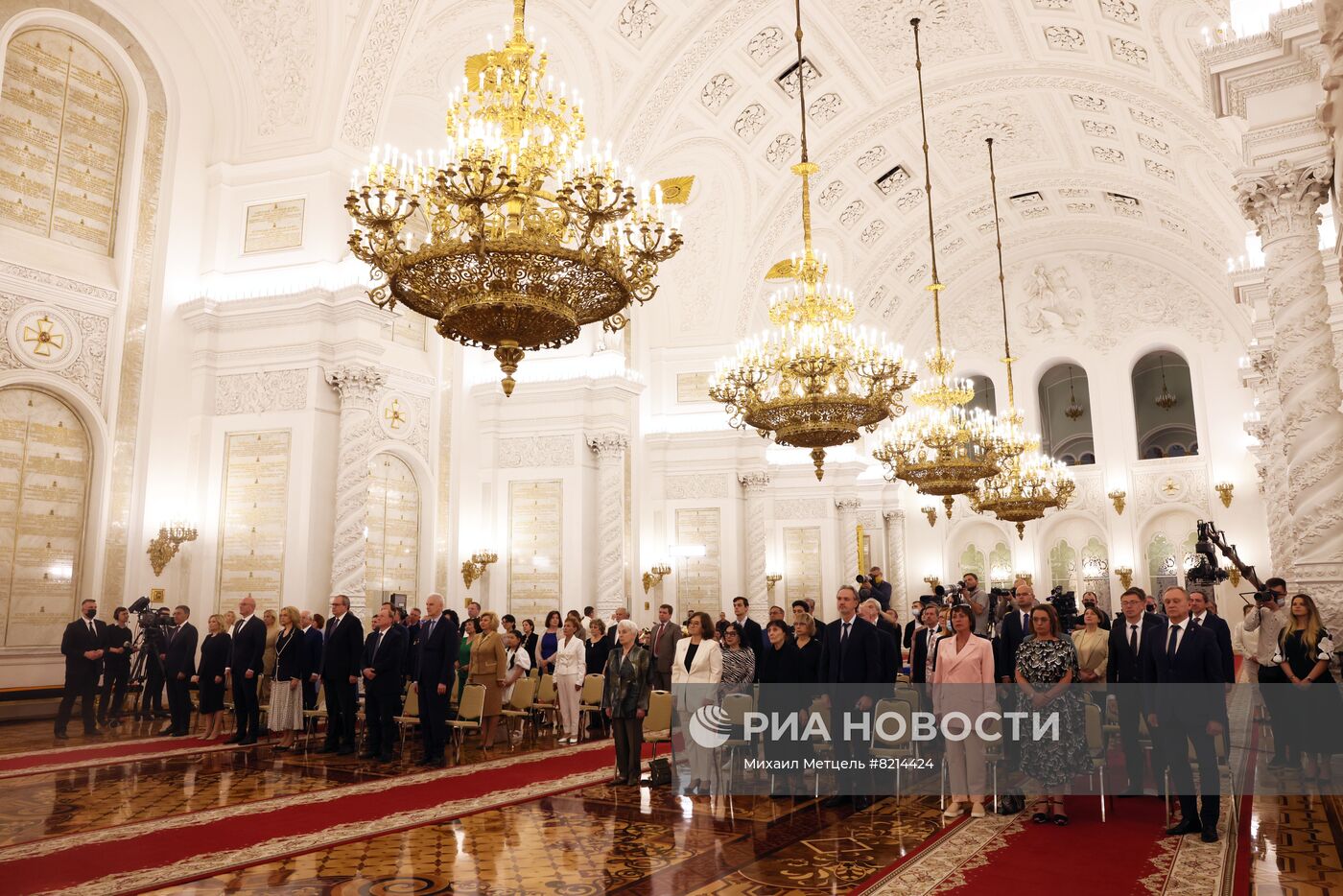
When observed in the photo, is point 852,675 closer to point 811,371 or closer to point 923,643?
point 923,643

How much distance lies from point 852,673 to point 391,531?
8225 millimetres

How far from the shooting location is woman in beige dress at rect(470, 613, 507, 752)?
379 inches

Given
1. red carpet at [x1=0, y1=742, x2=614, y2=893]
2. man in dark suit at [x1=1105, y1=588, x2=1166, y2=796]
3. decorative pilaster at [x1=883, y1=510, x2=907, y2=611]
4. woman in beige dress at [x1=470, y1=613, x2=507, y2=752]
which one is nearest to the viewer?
red carpet at [x1=0, y1=742, x2=614, y2=893]

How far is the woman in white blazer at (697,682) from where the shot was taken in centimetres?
714

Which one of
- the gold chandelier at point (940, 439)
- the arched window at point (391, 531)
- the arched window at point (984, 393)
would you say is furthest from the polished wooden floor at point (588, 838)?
the arched window at point (984, 393)

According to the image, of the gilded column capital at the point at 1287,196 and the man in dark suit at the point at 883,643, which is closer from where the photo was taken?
the man in dark suit at the point at 883,643

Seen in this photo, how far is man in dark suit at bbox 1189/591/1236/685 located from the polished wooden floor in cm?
94

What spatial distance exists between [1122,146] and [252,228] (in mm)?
15581

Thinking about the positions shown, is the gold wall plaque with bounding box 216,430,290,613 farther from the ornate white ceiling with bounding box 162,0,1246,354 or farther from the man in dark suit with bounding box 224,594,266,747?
the ornate white ceiling with bounding box 162,0,1246,354

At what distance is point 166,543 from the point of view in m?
11.1

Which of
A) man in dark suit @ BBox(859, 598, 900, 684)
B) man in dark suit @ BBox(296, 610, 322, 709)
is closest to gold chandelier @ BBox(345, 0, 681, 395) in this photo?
man in dark suit @ BBox(859, 598, 900, 684)

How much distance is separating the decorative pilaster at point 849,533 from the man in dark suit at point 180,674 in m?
13.8

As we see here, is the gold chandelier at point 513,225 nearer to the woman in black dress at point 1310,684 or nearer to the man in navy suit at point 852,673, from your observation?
the man in navy suit at point 852,673

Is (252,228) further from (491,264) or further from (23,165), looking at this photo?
(491,264)
